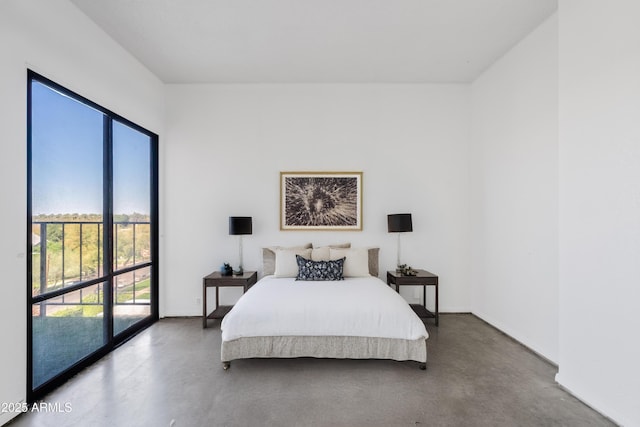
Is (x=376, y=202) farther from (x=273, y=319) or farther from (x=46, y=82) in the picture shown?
(x=46, y=82)

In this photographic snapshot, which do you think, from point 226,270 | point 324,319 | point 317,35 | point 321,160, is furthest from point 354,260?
point 317,35

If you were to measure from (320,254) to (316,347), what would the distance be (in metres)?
1.43

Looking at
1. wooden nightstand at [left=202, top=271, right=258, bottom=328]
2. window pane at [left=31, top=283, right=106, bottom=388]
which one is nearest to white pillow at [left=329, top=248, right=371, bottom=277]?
wooden nightstand at [left=202, top=271, right=258, bottom=328]

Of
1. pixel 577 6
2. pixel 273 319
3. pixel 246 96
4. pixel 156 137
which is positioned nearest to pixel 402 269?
pixel 273 319

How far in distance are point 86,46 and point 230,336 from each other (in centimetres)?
312

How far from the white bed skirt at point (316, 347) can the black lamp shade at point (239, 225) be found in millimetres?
1584

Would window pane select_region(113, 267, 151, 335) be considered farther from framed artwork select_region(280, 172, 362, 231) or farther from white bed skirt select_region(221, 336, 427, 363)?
framed artwork select_region(280, 172, 362, 231)

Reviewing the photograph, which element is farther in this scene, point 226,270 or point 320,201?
point 320,201

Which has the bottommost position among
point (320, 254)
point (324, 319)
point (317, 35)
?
point (324, 319)

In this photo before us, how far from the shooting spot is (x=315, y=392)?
2359 millimetres

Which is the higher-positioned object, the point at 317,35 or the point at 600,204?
the point at 317,35

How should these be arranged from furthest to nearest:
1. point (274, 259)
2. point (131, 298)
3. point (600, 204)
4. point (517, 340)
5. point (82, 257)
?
1. point (274, 259)
2. point (131, 298)
3. point (517, 340)
4. point (82, 257)
5. point (600, 204)

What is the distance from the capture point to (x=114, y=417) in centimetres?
208

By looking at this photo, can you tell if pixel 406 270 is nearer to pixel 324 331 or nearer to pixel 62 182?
pixel 324 331
